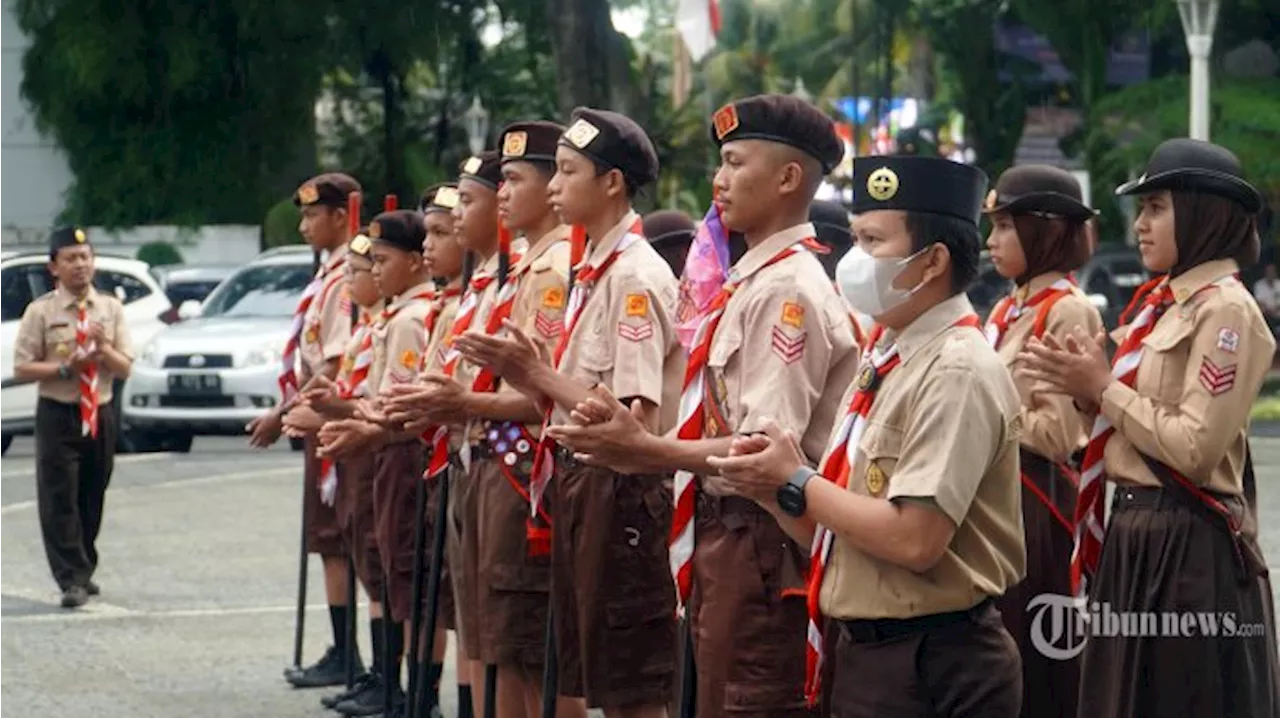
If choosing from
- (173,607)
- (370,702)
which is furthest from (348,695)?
(173,607)

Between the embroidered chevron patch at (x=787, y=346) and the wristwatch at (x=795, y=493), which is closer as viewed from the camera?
the wristwatch at (x=795, y=493)

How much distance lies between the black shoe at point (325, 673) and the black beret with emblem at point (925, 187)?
5.71m

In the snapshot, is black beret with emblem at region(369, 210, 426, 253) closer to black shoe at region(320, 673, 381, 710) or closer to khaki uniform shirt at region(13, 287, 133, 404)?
black shoe at region(320, 673, 381, 710)

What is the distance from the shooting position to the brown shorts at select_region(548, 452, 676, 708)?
24.5 ft

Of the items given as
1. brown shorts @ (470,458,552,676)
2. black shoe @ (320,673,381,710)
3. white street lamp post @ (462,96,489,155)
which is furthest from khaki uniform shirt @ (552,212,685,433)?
white street lamp post @ (462,96,489,155)

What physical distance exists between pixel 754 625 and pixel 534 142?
92.0 inches

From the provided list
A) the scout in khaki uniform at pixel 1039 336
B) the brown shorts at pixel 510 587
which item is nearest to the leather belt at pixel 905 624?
the scout in khaki uniform at pixel 1039 336

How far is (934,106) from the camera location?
50062mm

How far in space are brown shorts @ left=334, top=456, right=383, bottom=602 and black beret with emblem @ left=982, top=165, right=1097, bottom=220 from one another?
3273 mm

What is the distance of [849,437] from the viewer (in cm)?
566

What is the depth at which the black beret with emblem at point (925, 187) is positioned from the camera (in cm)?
566

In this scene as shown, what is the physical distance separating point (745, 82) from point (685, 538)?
169ft

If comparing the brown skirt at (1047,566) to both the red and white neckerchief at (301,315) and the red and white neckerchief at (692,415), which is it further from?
the red and white neckerchief at (301,315)

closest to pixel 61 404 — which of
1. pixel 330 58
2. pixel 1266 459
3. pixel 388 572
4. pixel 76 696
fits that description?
pixel 76 696
